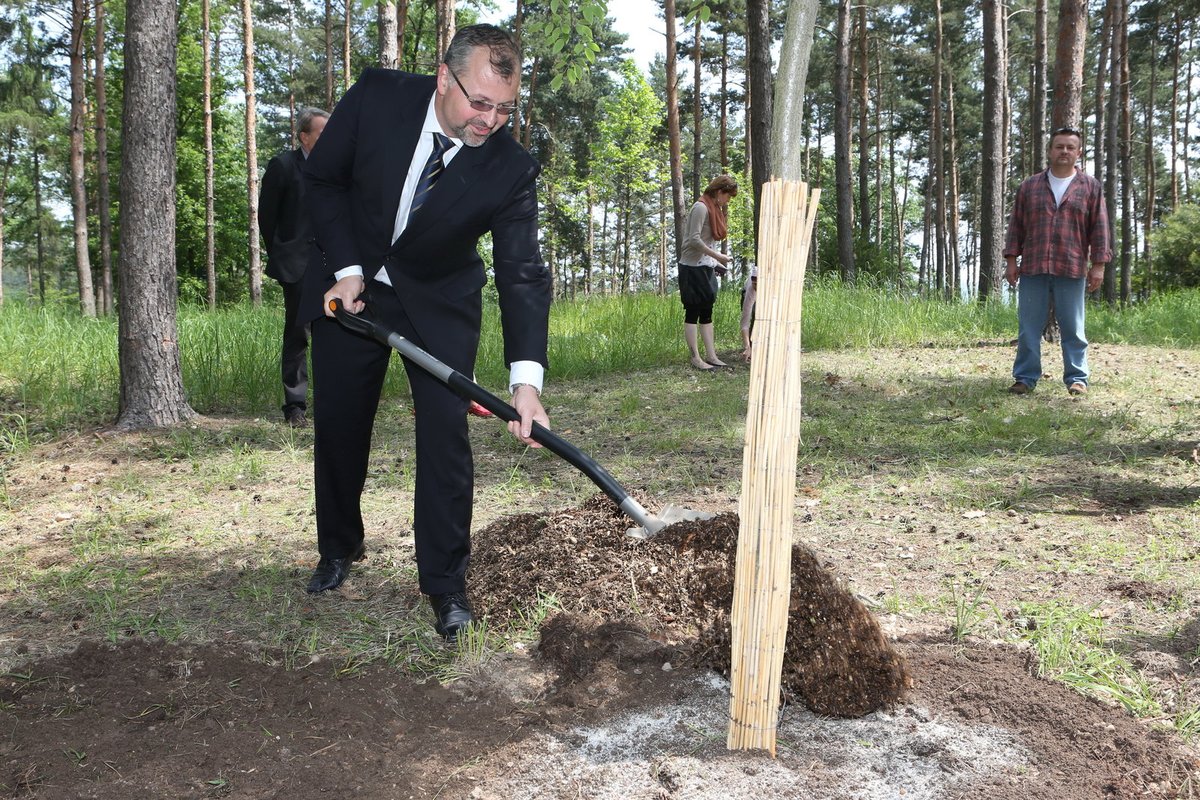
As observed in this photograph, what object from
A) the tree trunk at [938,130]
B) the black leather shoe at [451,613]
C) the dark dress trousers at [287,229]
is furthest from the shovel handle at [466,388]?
the tree trunk at [938,130]

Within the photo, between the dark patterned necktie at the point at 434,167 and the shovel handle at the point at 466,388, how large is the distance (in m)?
0.40

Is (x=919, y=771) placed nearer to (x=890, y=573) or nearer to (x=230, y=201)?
(x=890, y=573)

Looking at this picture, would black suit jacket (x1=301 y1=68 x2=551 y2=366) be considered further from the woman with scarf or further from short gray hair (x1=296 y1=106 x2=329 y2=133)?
the woman with scarf

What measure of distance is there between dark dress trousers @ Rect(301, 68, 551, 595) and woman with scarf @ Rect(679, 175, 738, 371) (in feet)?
18.2

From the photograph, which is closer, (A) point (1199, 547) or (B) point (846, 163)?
(A) point (1199, 547)

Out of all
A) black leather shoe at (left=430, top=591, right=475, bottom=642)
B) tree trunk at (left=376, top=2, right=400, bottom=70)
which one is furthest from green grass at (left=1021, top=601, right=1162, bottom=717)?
tree trunk at (left=376, top=2, right=400, bottom=70)

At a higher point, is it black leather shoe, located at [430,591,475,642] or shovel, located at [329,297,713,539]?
shovel, located at [329,297,713,539]

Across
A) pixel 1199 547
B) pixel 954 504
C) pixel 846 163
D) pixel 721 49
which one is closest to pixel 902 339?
pixel 954 504

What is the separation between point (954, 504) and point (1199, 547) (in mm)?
1088

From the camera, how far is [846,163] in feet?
60.0

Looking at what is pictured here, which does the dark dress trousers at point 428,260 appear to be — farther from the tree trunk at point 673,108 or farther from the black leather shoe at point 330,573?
the tree trunk at point 673,108

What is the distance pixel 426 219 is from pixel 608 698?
61.8 inches

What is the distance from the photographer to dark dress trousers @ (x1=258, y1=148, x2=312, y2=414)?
19.2ft

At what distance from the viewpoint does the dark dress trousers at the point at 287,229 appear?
5855 mm
